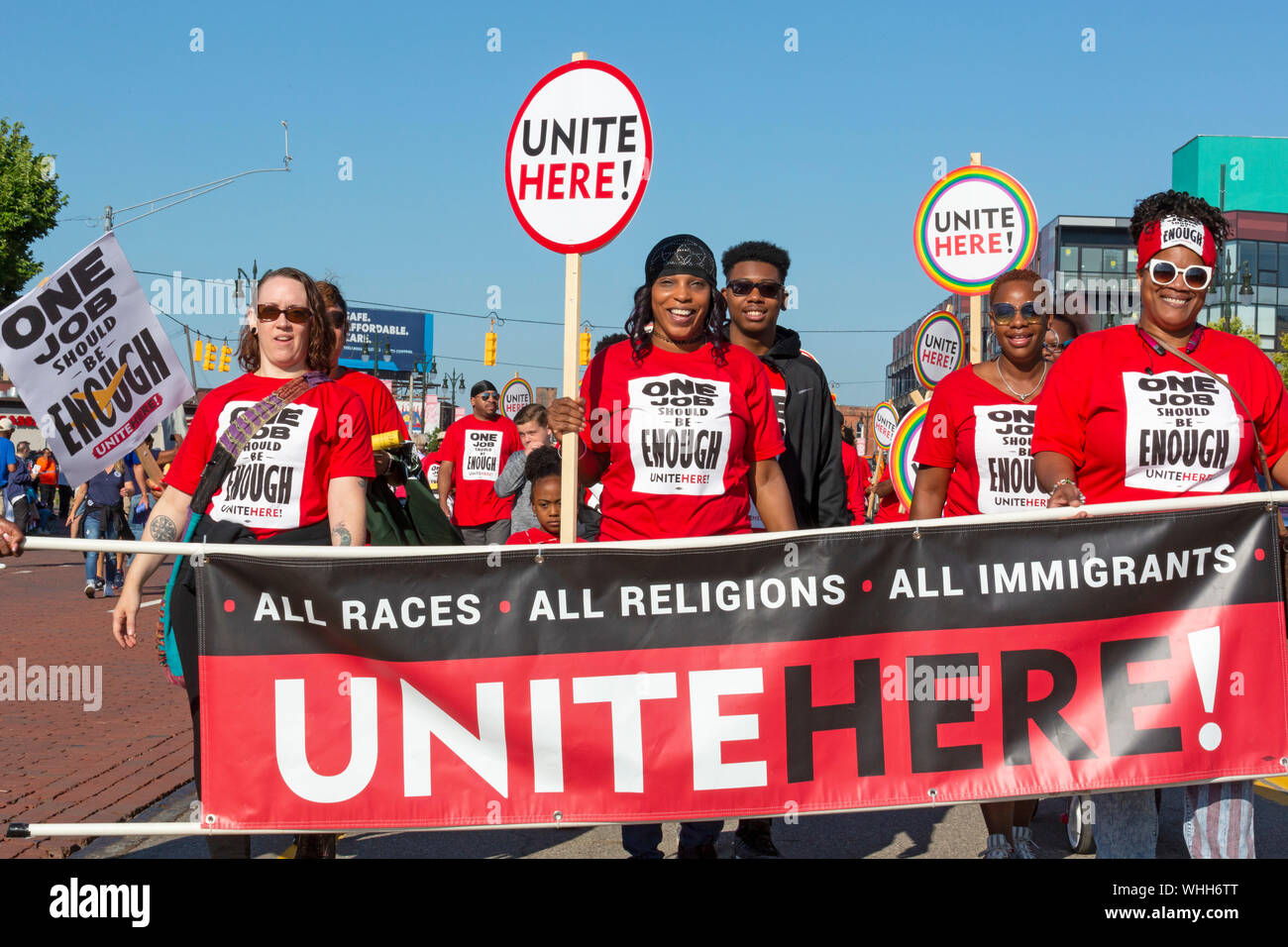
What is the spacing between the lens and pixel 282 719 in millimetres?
3980

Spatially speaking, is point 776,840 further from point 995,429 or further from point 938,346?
point 938,346

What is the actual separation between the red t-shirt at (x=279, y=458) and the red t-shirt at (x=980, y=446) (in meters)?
2.43

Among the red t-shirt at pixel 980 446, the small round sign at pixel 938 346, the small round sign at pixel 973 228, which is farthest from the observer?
the small round sign at pixel 938 346

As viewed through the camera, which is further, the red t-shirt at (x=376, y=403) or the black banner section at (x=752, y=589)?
the red t-shirt at (x=376, y=403)

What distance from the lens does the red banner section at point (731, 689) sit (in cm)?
398

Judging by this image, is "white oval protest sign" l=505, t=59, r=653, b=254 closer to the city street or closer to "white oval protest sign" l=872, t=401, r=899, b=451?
the city street

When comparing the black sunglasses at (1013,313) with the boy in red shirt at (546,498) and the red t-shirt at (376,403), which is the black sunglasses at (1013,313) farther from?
the red t-shirt at (376,403)


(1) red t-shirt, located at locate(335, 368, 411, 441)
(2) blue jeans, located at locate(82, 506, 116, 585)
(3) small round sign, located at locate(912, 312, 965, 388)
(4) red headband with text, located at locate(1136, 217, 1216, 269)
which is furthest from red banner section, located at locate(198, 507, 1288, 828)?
(2) blue jeans, located at locate(82, 506, 116, 585)

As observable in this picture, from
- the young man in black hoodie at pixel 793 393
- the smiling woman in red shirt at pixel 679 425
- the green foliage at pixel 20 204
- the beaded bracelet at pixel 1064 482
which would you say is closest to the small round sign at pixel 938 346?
the young man in black hoodie at pixel 793 393

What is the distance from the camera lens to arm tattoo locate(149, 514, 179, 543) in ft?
14.3

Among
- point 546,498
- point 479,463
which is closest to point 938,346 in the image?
point 479,463

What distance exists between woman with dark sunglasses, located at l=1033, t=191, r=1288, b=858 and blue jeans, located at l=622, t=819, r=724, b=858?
4.37 feet
